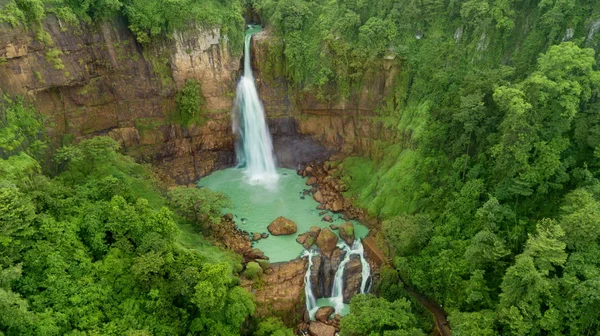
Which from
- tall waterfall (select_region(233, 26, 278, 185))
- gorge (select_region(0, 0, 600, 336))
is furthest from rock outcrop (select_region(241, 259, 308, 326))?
tall waterfall (select_region(233, 26, 278, 185))

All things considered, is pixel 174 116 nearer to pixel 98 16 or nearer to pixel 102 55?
pixel 102 55

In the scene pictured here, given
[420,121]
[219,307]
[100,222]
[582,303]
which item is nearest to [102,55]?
[100,222]

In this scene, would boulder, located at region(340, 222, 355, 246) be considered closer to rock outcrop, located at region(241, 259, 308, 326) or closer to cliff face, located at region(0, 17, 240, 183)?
rock outcrop, located at region(241, 259, 308, 326)

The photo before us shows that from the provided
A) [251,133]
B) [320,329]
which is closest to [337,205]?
[320,329]

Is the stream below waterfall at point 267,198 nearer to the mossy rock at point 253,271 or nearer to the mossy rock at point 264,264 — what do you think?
the mossy rock at point 264,264

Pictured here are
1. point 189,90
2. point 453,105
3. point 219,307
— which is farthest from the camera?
point 189,90

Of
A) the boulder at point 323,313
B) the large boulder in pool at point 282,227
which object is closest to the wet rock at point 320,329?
the boulder at point 323,313
